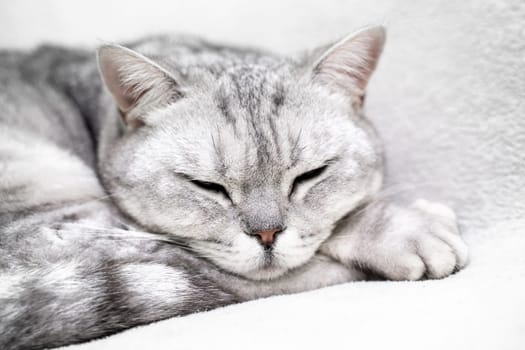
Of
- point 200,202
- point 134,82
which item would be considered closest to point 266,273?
point 200,202

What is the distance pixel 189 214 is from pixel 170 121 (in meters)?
0.26

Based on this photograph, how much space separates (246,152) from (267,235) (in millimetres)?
199

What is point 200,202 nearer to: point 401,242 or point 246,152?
point 246,152

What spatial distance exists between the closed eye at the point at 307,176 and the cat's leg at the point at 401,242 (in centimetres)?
15

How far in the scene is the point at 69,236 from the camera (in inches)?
43.5

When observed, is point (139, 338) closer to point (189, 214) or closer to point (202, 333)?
point (202, 333)

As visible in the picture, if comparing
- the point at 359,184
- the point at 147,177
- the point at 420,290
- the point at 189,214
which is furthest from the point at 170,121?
the point at 420,290

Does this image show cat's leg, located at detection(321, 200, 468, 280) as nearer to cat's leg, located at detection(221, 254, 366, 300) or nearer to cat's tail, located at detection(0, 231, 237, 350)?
cat's leg, located at detection(221, 254, 366, 300)

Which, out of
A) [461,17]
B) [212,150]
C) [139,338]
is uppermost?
[461,17]

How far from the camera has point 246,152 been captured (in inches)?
45.7

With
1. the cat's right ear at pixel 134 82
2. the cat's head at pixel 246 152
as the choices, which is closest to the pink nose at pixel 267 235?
the cat's head at pixel 246 152

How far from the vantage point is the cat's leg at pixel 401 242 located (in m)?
1.08

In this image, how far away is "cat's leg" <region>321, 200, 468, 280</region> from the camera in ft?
3.55

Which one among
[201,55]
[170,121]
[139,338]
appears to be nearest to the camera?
[139,338]
